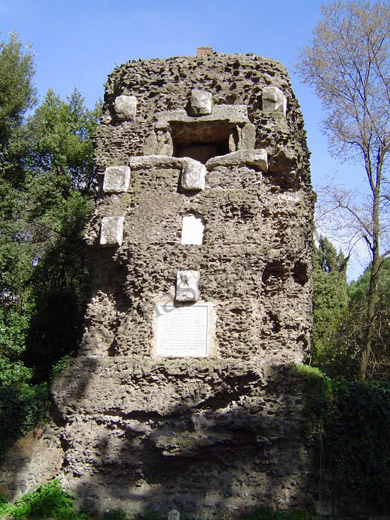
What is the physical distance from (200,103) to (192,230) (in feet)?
7.20

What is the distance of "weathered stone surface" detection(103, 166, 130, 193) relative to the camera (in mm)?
7727

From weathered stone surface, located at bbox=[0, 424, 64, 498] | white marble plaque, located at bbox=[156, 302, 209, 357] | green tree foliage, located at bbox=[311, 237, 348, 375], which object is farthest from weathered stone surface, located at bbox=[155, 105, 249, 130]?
green tree foliage, located at bbox=[311, 237, 348, 375]

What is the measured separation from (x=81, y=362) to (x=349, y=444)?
136 inches

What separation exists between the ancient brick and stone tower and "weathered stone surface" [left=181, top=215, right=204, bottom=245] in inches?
0.6

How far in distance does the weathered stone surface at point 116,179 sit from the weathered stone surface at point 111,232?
502 mm

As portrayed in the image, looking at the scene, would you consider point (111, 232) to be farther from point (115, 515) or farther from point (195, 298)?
point (115, 515)

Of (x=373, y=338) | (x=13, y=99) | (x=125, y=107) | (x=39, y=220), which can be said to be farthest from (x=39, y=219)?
(x=373, y=338)

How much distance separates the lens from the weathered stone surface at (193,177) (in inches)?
293

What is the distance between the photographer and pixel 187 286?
693 centimetres

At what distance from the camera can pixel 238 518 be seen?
19.0 ft

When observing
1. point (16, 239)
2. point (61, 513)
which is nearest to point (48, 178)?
point (16, 239)

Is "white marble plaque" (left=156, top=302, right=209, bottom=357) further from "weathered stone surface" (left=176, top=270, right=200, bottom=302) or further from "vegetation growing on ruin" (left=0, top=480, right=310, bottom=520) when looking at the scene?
"vegetation growing on ruin" (left=0, top=480, right=310, bottom=520)

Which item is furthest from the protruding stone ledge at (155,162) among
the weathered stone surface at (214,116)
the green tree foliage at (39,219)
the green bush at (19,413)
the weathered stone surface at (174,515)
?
the green tree foliage at (39,219)

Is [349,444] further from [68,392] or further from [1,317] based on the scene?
[1,317]
